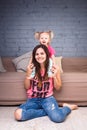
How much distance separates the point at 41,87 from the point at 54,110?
→ 0.33 metres

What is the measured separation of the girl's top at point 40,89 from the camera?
2.96 m

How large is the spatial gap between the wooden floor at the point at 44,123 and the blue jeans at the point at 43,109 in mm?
55

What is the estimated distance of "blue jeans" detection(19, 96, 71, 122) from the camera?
276 centimetres

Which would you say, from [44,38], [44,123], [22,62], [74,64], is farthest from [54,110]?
[74,64]

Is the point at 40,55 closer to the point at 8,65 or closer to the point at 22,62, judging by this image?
the point at 22,62

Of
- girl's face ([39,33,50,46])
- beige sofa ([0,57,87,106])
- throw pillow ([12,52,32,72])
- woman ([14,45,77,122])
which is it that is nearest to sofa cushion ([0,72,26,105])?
beige sofa ([0,57,87,106])

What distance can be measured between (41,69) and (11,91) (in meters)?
0.52

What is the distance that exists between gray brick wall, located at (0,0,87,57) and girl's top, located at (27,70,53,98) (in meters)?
1.41

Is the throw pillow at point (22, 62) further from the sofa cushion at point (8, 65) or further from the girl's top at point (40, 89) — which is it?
the girl's top at point (40, 89)

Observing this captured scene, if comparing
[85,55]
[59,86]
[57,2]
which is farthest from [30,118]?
[57,2]

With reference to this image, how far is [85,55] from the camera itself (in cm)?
435

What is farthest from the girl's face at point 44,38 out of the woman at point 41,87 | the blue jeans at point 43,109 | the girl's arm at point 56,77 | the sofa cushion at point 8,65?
the sofa cushion at point 8,65

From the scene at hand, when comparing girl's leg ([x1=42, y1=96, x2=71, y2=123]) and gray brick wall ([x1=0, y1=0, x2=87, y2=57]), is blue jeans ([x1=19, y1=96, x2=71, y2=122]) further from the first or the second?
gray brick wall ([x1=0, y1=0, x2=87, y2=57])

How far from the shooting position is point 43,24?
4.28 m
